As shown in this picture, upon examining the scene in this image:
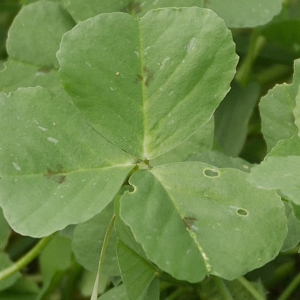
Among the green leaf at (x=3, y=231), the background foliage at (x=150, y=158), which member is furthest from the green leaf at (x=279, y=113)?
the green leaf at (x=3, y=231)

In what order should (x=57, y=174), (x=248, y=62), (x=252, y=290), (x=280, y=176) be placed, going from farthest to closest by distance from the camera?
(x=248, y=62), (x=252, y=290), (x=57, y=174), (x=280, y=176)

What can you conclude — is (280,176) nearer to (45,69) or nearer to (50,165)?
(50,165)

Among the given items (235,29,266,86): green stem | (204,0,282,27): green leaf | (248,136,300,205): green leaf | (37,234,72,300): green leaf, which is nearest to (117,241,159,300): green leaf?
(248,136,300,205): green leaf

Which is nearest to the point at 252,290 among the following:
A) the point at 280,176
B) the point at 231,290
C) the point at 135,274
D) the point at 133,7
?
the point at 231,290

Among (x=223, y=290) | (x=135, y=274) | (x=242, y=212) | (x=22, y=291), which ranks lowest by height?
(x=22, y=291)

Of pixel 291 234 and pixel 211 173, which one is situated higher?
pixel 211 173

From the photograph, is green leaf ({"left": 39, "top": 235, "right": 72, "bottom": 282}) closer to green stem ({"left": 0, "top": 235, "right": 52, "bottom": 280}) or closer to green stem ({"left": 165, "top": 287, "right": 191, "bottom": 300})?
green stem ({"left": 0, "top": 235, "right": 52, "bottom": 280})

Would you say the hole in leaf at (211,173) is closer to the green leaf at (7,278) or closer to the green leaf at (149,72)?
the green leaf at (149,72)
